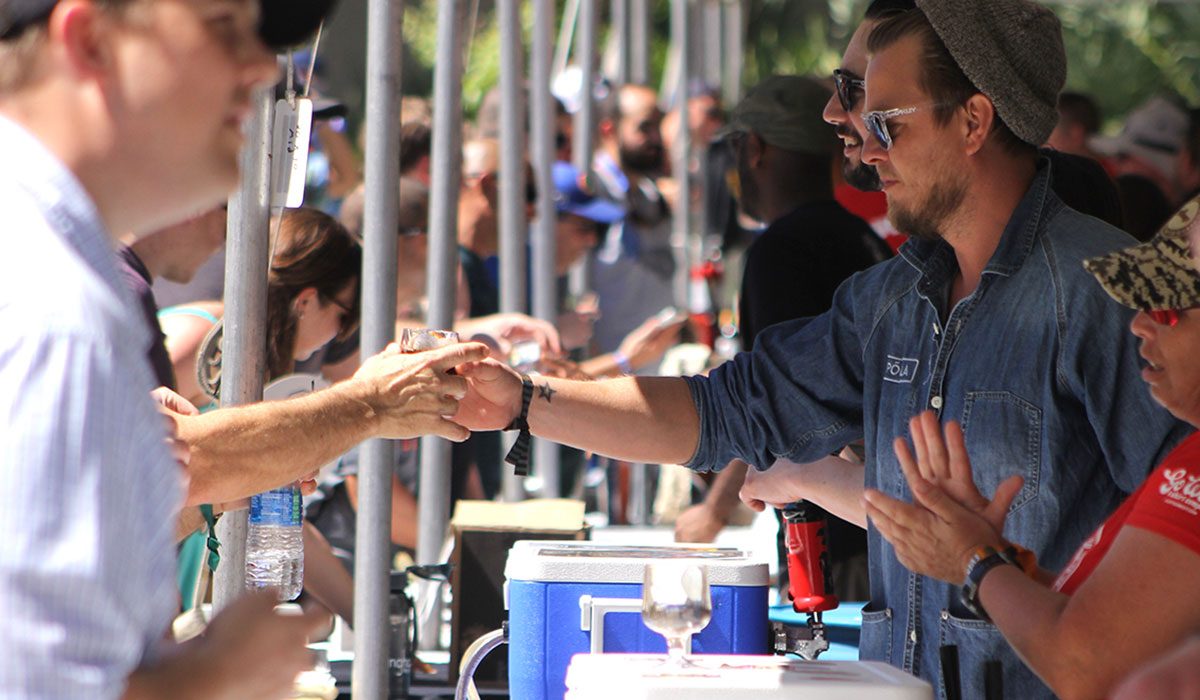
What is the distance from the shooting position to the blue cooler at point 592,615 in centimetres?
243

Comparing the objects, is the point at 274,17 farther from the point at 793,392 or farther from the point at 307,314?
the point at 307,314

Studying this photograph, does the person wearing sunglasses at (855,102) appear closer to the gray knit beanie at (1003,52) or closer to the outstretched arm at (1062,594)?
the gray knit beanie at (1003,52)

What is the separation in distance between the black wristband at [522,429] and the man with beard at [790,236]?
1.20 m

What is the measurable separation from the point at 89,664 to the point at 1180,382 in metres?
1.41

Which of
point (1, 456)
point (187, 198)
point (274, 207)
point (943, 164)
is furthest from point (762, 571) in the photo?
point (1, 456)

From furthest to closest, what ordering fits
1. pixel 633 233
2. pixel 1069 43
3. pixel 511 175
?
pixel 1069 43 → pixel 633 233 → pixel 511 175

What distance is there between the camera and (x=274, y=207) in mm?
2633

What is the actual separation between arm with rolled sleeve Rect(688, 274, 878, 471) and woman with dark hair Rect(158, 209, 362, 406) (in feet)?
3.95

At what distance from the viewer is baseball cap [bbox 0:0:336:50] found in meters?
1.22

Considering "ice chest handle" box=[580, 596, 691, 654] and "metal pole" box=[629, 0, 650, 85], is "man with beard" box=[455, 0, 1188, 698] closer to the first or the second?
"ice chest handle" box=[580, 596, 691, 654]

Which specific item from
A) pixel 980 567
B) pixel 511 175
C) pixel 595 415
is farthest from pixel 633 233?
pixel 980 567

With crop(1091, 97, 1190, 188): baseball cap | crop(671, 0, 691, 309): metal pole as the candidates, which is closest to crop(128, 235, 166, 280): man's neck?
crop(1091, 97, 1190, 188): baseball cap

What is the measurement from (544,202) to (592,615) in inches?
166

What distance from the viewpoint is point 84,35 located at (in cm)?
121
